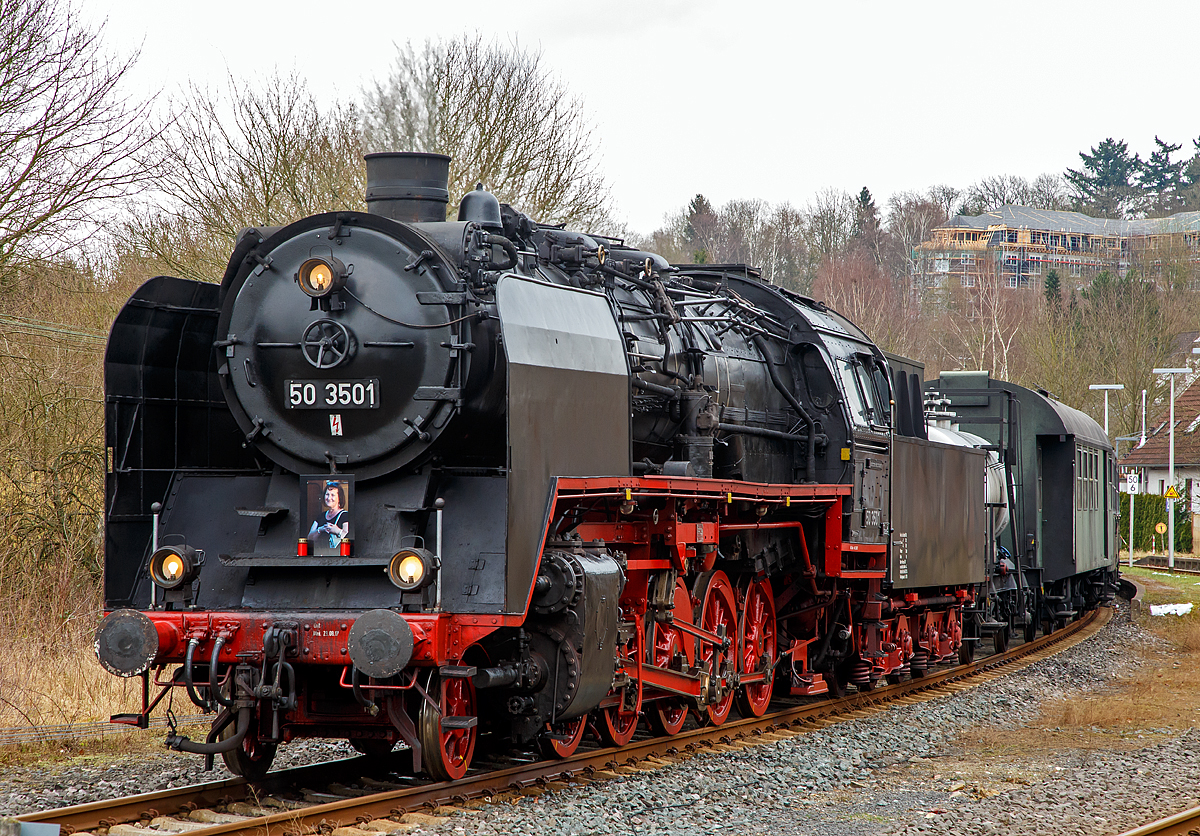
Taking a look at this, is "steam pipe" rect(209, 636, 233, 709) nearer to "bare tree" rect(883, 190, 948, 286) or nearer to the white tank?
the white tank

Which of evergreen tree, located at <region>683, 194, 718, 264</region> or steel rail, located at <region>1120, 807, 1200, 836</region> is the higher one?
evergreen tree, located at <region>683, 194, 718, 264</region>

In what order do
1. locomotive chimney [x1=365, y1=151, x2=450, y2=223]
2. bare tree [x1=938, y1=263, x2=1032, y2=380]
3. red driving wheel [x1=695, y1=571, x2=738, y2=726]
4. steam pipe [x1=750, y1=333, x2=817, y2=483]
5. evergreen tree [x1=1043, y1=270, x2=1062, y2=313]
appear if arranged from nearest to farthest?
locomotive chimney [x1=365, y1=151, x2=450, y2=223], red driving wheel [x1=695, y1=571, x2=738, y2=726], steam pipe [x1=750, y1=333, x2=817, y2=483], bare tree [x1=938, y1=263, x2=1032, y2=380], evergreen tree [x1=1043, y1=270, x2=1062, y2=313]

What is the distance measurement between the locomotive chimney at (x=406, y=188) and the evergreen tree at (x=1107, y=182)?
3117 inches

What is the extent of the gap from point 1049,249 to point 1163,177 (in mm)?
12409

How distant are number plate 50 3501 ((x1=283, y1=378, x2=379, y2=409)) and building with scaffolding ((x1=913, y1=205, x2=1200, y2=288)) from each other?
46536 millimetres

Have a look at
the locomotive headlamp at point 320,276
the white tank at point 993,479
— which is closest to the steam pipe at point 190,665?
the locomotive headlamp at point 320,276

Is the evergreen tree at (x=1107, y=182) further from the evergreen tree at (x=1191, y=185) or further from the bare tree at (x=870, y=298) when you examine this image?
the bare tree at (x=870, y=298)

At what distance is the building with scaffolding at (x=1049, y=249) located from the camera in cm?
5441

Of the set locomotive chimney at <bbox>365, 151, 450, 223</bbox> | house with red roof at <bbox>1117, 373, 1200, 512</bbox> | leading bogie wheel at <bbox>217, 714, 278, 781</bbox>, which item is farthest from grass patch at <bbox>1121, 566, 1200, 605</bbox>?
leading bogie wheel at <bbox>217, 714, 278, 781</bbox>

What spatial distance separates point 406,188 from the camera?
7.72m

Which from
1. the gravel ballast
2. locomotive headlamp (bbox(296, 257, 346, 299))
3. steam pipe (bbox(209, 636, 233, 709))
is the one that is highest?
locomotive headlamp (bbox(296, 257, 346, 299))

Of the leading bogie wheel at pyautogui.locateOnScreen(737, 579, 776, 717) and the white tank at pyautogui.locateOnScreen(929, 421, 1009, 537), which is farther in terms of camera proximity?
the white tank at pyautogui.locateOnScreen(929, 421, 1009, 537)

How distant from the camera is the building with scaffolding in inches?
2142

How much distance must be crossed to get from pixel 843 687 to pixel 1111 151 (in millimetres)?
77316
